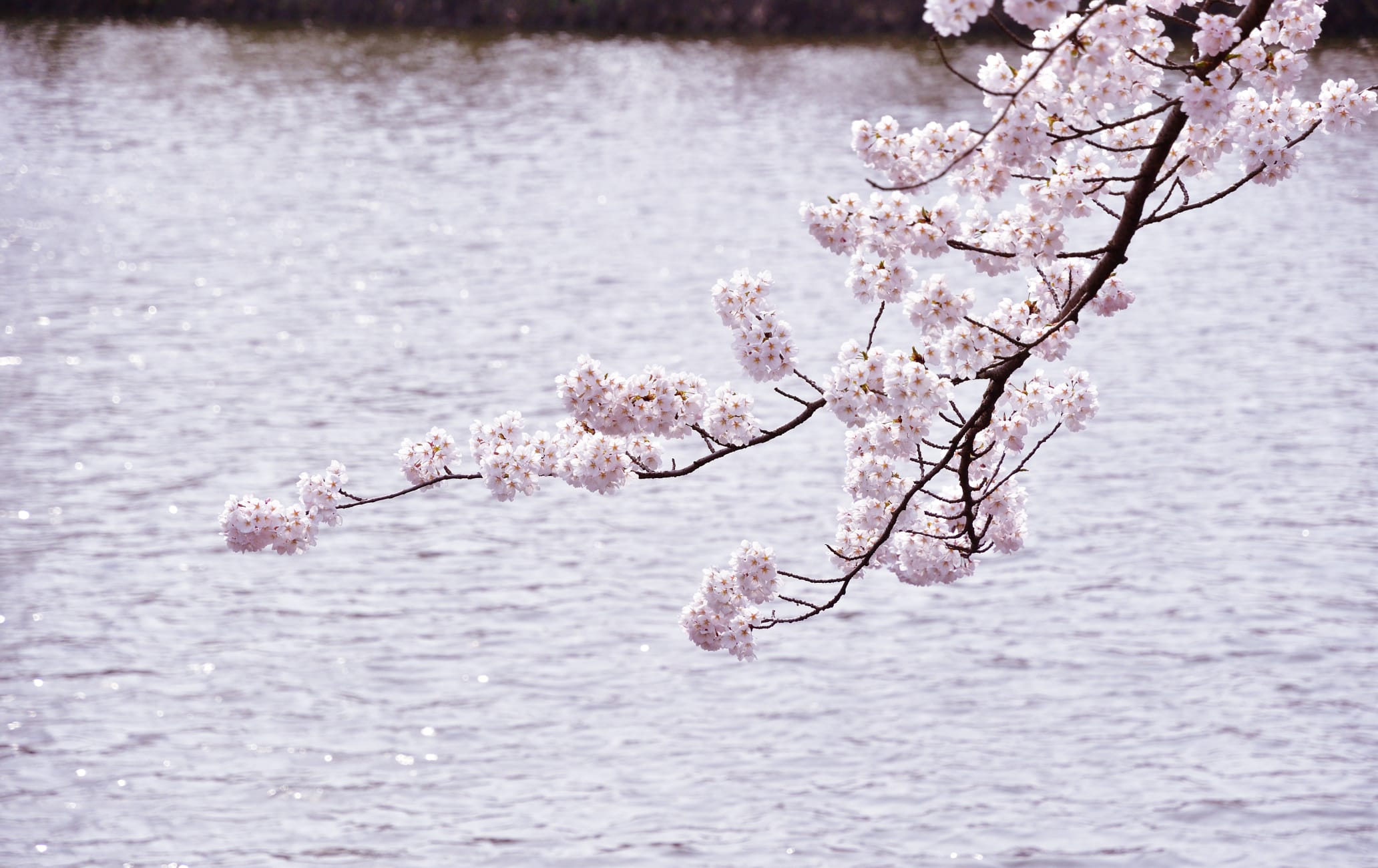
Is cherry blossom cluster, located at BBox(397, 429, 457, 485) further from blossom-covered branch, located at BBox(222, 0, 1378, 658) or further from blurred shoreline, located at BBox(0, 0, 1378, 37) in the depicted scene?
blurred shoreline, located at BBox(0, 0, 1378, 37)

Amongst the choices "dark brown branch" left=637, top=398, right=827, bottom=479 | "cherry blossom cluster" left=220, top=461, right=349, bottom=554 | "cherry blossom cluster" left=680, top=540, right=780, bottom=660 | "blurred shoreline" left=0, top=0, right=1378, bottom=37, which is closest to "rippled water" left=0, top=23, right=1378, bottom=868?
"cherry blossom cluster" left=680, top=540, right=780, bottom=660

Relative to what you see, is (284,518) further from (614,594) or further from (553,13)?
(553,13)

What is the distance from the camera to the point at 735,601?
6.92 metres

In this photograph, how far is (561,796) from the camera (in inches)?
420

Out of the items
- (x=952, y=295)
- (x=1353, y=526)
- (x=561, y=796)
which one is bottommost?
(x=561, y=796)

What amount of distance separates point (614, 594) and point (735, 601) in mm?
6780

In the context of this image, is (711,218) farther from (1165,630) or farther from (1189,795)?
(1189,795)

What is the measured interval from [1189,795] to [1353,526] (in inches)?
202

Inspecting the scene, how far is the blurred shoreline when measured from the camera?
182 ft

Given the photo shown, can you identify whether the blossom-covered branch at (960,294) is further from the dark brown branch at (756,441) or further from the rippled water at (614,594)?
the rippled water at (614,594)

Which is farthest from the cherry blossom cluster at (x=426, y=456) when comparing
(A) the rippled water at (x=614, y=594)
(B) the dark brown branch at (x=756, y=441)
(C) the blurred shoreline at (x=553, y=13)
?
(C) the blurred shoreline at (x=553, y=13)

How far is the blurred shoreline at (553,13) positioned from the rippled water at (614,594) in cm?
2909

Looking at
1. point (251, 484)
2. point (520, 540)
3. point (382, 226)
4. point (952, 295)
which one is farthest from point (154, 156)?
point (952, 295)

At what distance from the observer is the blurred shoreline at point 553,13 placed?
55.5m
